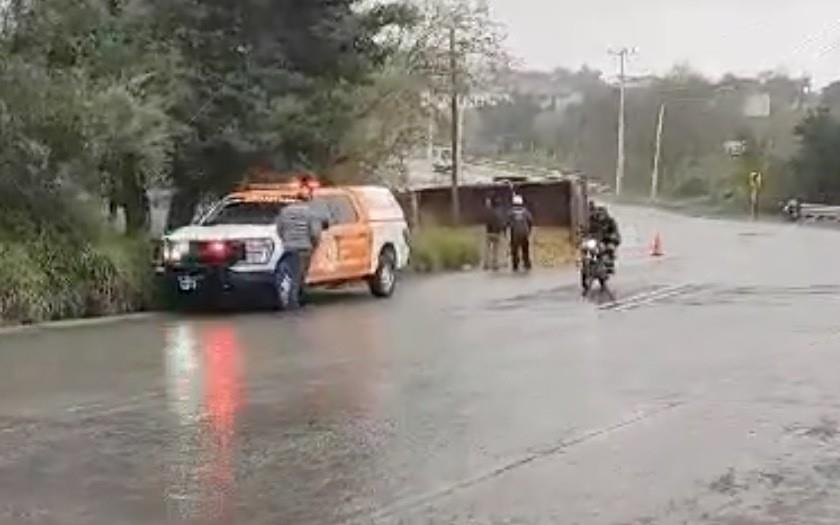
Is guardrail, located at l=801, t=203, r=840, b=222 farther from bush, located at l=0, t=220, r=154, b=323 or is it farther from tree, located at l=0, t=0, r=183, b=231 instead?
bush, located at l=0, t=220, r=154, b=323

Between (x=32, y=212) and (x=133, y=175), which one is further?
(x=133, y=175)

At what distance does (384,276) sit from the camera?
26000 millimetres

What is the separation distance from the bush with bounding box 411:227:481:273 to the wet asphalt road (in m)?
11.8

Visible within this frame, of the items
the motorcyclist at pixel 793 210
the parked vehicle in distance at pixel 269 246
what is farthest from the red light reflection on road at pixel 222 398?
the motorcyclist at pixel 793 210

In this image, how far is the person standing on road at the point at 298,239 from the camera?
22828 mm

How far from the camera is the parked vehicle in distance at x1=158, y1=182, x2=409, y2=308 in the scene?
22234mm

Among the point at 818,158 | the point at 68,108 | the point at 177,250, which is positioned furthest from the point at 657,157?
the point at 68,108

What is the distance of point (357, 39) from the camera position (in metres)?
28.7

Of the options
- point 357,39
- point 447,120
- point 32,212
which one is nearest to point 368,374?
point 32,212

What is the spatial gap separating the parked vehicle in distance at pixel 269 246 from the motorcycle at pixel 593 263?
3206 mm

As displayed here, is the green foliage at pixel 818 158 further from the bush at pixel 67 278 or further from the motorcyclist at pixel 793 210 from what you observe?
the bush at pixel 67 278

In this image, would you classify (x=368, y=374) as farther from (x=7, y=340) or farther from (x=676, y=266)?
(x=676, y=266)

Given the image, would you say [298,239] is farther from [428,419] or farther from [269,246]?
[428,419]

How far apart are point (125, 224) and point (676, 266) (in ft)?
44.5
